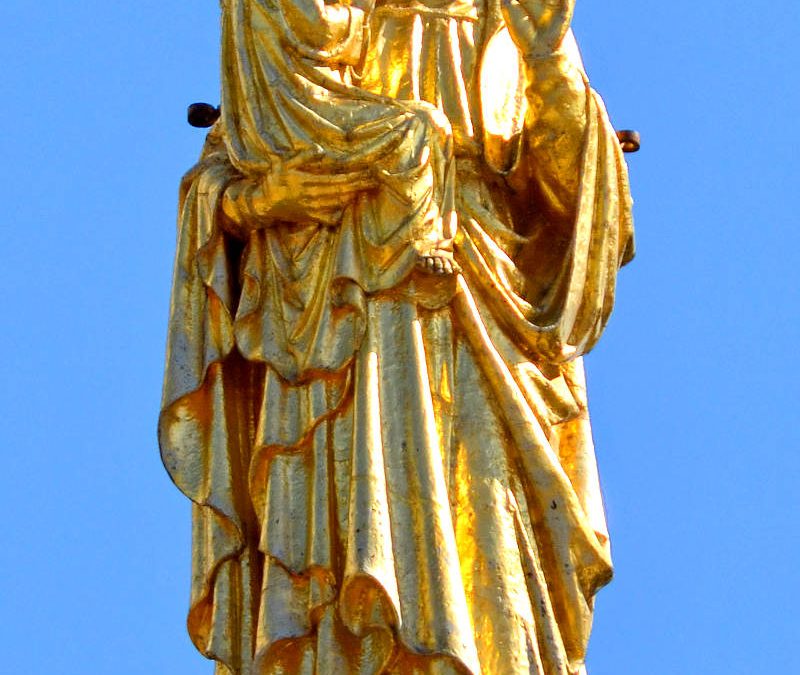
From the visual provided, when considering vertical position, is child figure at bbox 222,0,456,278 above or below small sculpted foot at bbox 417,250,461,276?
above

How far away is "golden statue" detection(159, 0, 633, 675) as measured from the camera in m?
13.8

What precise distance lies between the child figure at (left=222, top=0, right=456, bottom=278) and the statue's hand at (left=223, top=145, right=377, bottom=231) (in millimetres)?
36

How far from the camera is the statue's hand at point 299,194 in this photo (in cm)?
1452

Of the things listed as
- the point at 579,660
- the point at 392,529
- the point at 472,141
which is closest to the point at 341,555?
the point at 392,529

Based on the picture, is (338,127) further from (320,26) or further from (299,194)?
(320,26)

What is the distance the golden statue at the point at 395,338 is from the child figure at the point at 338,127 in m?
0.01

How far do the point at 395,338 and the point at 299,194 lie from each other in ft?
2.69

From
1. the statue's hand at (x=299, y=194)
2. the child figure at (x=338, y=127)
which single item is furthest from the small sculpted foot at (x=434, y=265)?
the statue's hand at (x=299, y=194)

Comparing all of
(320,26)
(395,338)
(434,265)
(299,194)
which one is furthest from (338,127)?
(395,338)

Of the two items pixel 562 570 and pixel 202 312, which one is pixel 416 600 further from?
pixel 202 312

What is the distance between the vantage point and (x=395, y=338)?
46.9 ft

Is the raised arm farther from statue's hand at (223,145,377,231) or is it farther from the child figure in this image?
statue's hand at (223,145,377,231)

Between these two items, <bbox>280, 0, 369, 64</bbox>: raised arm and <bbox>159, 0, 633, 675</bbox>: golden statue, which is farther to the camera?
<bbox>280, 0, 369, 64</bbox>: raised arm

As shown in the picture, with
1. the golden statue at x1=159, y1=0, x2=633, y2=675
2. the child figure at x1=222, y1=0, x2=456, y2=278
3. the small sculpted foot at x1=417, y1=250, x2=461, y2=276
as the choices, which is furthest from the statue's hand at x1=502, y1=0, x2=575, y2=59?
the small sculpted foot at x1=417, y1=250, x2=461, y2=276
